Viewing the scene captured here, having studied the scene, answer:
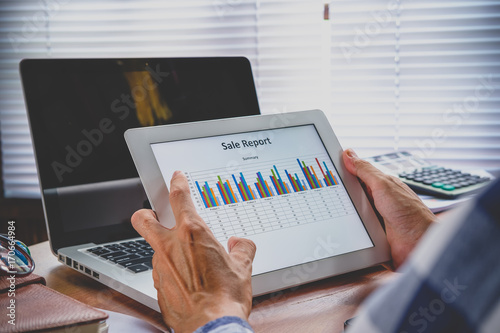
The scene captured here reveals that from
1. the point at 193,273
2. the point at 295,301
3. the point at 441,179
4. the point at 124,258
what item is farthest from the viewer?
the point at 441,179

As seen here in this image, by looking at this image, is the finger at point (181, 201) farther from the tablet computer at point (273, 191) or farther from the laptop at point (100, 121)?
the laptop at point (100, 121)

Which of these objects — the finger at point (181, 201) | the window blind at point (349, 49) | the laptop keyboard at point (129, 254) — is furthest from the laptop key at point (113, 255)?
the window blind at point (349, 49)

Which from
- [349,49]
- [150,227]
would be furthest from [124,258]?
[349,49]

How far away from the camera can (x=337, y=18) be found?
1532 millimetres

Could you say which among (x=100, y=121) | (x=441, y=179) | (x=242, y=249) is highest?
(x=100, y=121)

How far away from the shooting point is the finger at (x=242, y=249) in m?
0.54

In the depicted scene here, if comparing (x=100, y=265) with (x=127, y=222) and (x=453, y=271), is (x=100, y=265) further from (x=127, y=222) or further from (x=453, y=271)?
(x=453, y=271)

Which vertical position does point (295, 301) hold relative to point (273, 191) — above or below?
below

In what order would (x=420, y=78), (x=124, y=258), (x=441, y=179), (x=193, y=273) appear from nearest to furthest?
(x=193, y=273) → (x=124, y=258) → (x=441, y=179) → (x=420, y=78)

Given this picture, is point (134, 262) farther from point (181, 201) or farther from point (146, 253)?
point (181, 201)

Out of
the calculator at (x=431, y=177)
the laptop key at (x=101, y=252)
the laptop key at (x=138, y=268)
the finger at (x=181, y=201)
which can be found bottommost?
the calculator at (x=431, y=177)

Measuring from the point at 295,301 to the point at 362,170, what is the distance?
239mm

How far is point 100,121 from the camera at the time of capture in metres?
0.86

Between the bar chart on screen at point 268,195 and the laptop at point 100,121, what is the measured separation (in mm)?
194
